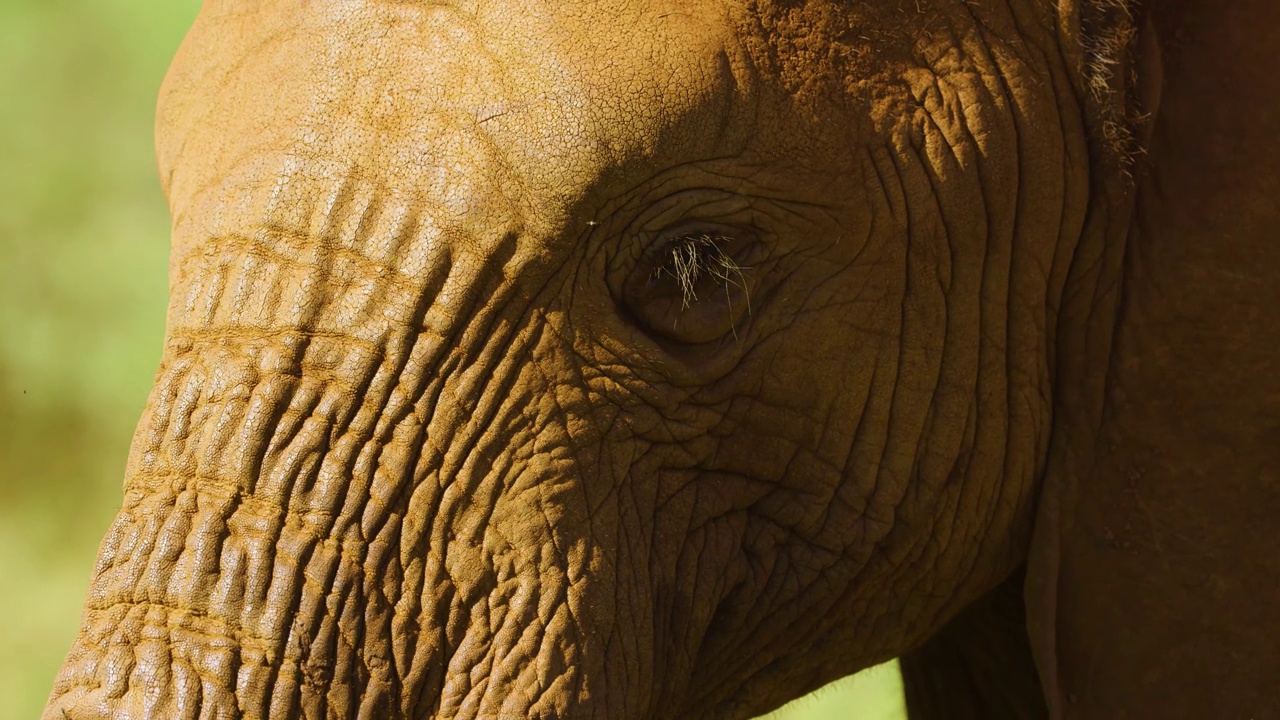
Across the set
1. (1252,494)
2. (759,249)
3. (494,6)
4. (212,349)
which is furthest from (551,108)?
(1252,494)

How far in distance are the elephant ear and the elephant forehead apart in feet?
2.30

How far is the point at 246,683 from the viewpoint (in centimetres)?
193

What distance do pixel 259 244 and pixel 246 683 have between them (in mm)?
553

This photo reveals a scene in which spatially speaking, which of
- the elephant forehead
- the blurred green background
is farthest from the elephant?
the blurred green background

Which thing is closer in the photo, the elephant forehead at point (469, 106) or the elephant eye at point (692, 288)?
the elephant forehead at point (469, 106)

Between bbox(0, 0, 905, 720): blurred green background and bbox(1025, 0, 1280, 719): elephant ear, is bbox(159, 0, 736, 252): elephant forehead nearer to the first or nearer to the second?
bbox(1025, 0, 1280, 719): elephant ear

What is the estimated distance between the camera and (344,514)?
6.58ft

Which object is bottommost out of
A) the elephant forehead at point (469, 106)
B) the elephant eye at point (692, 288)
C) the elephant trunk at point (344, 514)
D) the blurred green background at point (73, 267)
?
the elephant trunk at point (344, 514)

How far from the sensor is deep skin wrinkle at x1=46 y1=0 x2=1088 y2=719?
6.56ft

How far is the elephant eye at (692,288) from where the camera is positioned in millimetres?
2199

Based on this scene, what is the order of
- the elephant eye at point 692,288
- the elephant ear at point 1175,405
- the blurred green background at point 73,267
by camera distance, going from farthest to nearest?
the blurred green background at point 73,267
the elephant ear at point 1175,405
the elephant eye at point 692,288

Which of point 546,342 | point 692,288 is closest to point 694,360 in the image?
point 692,288

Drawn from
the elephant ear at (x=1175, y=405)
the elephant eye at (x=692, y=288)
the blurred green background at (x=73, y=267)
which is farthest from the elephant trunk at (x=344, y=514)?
the blurred green background at (x=73, y=267)

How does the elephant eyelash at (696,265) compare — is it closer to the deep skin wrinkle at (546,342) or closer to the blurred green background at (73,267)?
the deep skin wrinkle at (546,342)
